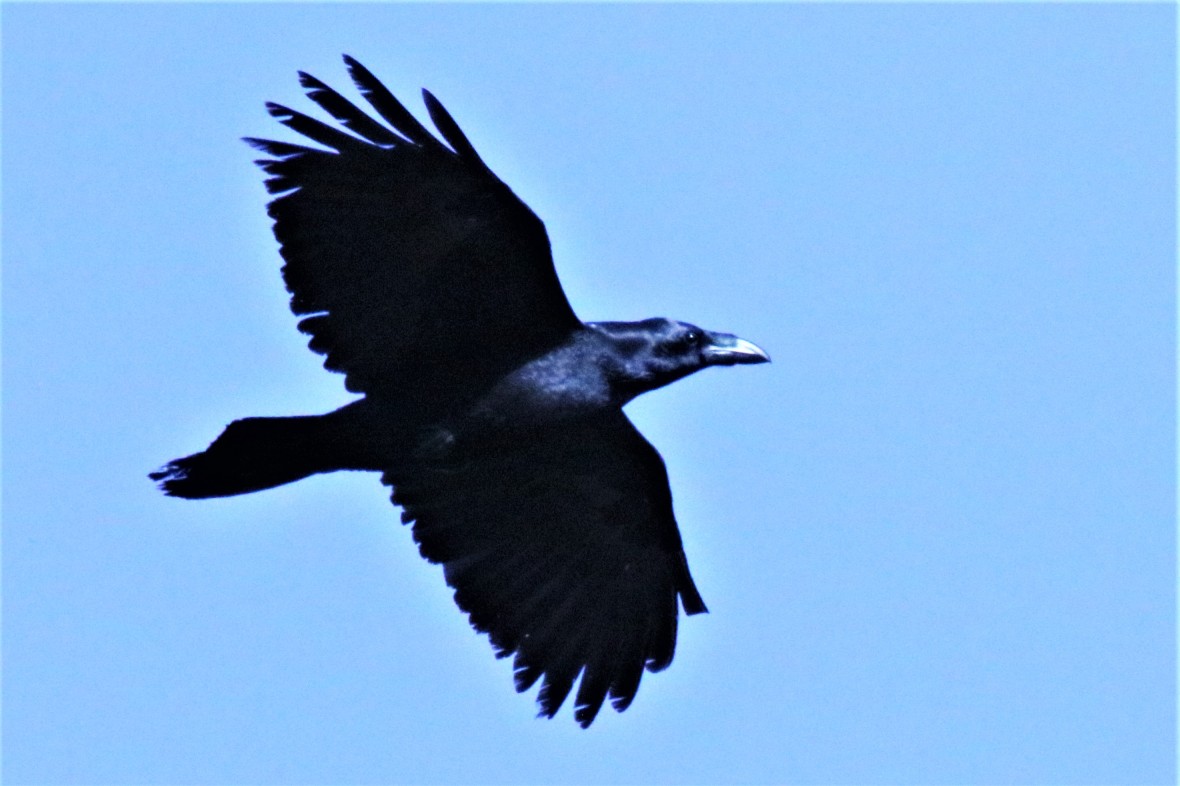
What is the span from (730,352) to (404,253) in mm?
1908

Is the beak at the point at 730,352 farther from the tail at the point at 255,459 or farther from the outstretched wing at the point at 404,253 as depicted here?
the tail at the point at 255,459

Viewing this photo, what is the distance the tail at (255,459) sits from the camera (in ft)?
36.3

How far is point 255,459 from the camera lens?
11.1m

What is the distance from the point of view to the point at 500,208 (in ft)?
35.9

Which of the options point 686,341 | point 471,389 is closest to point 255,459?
Result: point 471,389

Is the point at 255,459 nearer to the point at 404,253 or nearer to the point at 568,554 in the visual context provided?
the point at 404,253

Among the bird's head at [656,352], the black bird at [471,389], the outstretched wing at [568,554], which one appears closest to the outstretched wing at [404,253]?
the black bird at [471,389]

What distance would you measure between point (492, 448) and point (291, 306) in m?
1.30

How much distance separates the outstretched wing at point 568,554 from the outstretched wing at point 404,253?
813 millimetres

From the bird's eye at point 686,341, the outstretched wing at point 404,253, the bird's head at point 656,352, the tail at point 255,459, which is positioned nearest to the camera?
the outstretched wing at point 404,253

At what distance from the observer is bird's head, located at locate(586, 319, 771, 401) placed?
1145 cm

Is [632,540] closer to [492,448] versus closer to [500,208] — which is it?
[492,448]

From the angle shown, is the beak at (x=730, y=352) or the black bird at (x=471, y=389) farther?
the beak at (x=730, y=352)

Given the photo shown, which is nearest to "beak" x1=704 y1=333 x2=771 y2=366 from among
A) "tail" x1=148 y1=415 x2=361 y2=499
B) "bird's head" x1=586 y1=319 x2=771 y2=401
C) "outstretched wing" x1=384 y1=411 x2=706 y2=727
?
"bird's head" x1=586 y1=319 x2=771 y2=401
